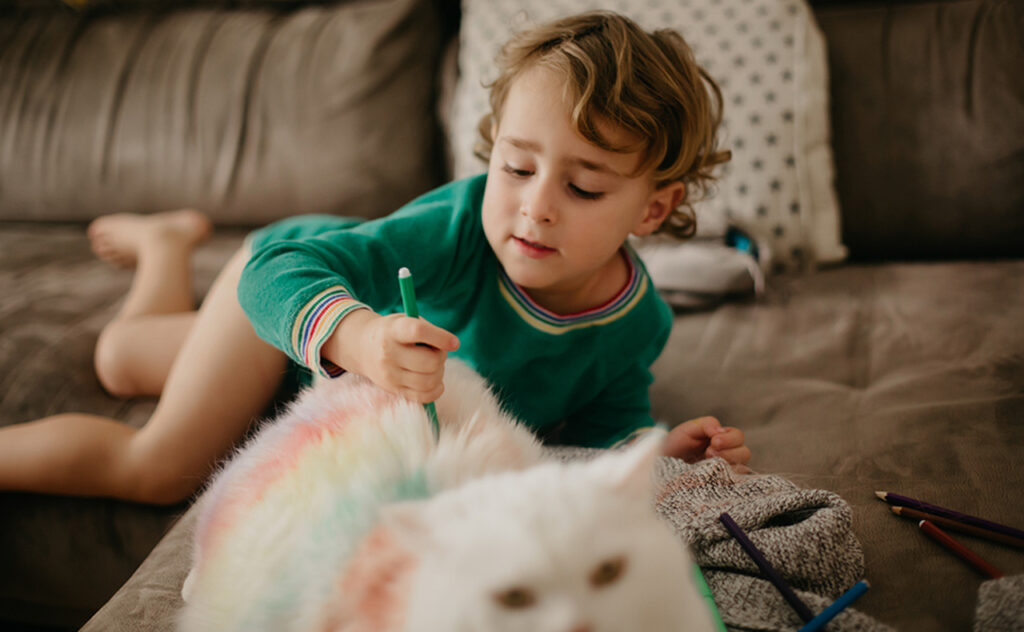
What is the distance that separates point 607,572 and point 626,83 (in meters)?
0.59

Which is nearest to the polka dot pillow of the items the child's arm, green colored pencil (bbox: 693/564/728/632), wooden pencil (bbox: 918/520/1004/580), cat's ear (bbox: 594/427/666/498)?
the child's arm

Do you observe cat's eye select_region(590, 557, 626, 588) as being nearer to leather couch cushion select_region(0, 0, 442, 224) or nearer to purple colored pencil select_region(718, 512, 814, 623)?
purple colored pencil select_region(718, 512, 814, 623)

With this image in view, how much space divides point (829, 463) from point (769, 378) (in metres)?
0.23

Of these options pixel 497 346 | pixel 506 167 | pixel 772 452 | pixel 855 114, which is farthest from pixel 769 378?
pixel 855 114

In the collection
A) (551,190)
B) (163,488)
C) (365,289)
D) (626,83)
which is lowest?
(163,488)

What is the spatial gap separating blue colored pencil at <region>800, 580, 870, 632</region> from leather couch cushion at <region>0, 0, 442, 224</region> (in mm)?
1162

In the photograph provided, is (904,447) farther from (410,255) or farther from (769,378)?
(410,255)

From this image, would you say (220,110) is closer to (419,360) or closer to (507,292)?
(507,292)

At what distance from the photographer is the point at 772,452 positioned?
2.61 ft

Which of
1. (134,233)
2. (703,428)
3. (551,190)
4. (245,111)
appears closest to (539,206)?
(551,190)

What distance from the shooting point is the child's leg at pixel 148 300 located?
0.97 metres

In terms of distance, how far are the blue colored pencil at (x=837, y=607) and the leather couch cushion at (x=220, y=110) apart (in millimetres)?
1162

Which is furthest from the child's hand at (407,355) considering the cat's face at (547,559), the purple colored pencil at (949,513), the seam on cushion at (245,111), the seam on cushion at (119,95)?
the seam on cushion at (119,95)

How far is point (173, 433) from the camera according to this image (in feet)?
2.76
